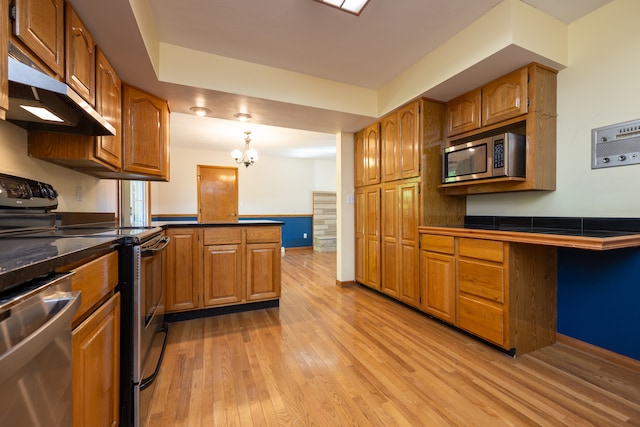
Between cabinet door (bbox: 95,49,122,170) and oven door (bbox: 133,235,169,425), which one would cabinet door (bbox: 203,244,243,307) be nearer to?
oven door (bbox: 133,235,169,425)

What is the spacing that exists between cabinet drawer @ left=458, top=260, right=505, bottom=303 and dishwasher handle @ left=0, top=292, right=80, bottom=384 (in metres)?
2.33

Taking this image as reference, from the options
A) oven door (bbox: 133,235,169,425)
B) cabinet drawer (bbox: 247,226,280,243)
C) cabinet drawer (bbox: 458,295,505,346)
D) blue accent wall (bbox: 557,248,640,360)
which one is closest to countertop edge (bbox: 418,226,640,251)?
blue accent wall (bbox: 557,248,640,360)

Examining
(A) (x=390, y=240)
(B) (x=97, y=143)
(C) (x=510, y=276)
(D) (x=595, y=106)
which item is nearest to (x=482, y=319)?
(C) (x=510, y=276)

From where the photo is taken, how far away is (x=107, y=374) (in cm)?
105

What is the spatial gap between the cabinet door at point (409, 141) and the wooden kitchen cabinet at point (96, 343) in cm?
255

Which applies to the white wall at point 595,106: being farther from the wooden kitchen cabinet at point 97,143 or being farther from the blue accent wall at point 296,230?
the blue accent wall at point 296,230

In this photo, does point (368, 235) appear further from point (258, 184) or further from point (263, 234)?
point (258, 184)

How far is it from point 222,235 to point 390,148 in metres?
2.08

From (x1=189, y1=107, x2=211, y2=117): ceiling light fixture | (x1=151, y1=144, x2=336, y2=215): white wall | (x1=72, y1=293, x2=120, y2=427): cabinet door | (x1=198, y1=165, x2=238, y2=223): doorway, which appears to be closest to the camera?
(x1=72, y1=293, x2=120, y2=427): cabinet door

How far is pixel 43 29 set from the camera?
47.9 inches

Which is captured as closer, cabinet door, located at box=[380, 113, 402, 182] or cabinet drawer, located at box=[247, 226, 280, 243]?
cabinet drawer, located at box=[247, 226, 280, 243]

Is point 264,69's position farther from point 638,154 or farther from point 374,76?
point 638,154

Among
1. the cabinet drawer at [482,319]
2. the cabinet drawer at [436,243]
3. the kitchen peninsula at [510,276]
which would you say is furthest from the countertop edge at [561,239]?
the cabinet drawer at [482,319]

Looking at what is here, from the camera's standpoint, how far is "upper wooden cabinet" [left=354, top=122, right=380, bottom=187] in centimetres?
337
